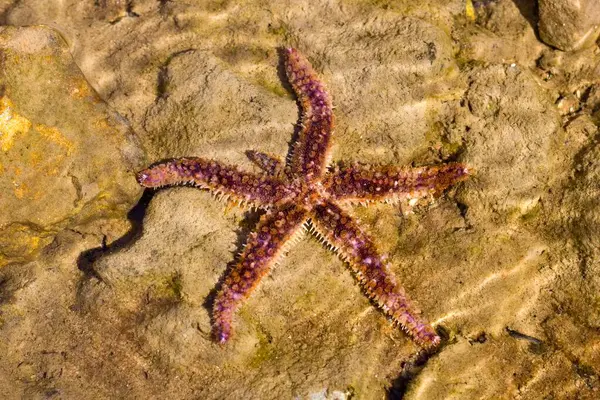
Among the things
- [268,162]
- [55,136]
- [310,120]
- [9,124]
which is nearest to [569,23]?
[310,120]

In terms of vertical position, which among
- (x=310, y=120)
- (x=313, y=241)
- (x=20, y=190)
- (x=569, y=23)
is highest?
(x=569, y=23)

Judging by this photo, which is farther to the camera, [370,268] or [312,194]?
[312,194]

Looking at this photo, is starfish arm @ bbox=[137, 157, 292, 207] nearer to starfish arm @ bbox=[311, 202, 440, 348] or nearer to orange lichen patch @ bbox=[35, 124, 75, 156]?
starfish arm @ bbox=[311, 202, 440, 348]

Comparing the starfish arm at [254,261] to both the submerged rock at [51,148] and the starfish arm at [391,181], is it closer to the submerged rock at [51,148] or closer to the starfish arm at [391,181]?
the starfish arm at [391,181]

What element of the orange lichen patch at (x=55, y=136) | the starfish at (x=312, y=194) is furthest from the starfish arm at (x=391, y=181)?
the orange lichen patch at (x=55, y=136)

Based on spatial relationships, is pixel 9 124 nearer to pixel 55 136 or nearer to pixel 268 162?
pixel 55 136

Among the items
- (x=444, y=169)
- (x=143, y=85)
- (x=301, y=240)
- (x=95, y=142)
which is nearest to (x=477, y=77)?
(x=444, y=169)

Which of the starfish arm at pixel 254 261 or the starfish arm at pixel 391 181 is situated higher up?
the starfish arm at pixel 391 181
